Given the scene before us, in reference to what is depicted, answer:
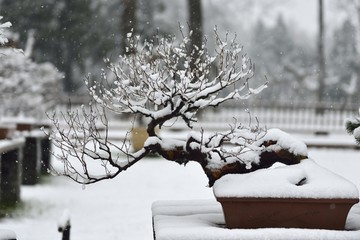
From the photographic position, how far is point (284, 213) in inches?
142

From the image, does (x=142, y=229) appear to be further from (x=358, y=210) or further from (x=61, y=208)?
(x=358, y=210)

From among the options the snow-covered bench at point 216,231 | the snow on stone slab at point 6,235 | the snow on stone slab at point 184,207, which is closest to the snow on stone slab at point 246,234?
the snow-covered bench at point 216,231

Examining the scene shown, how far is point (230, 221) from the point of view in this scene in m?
3.66

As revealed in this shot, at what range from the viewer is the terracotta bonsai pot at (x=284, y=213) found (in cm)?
358

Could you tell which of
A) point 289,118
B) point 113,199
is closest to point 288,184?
point 113,199

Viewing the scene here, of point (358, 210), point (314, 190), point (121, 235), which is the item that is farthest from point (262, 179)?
point (121, 235)

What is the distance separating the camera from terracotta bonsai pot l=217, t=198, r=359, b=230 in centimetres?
358

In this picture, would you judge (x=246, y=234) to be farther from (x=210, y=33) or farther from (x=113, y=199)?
(x=210, y=33)

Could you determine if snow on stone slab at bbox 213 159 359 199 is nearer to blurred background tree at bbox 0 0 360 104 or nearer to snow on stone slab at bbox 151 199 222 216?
snow on stone slab at bbox 151 199 222 216

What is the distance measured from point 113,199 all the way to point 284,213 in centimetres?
557

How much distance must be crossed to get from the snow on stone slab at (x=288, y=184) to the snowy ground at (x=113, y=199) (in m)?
3.24

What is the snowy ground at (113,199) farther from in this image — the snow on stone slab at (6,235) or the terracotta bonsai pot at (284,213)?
the terracotta bonsai pot at (284,213)

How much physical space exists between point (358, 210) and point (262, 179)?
3.90 ft

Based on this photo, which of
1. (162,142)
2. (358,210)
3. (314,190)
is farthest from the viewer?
(358,210)
